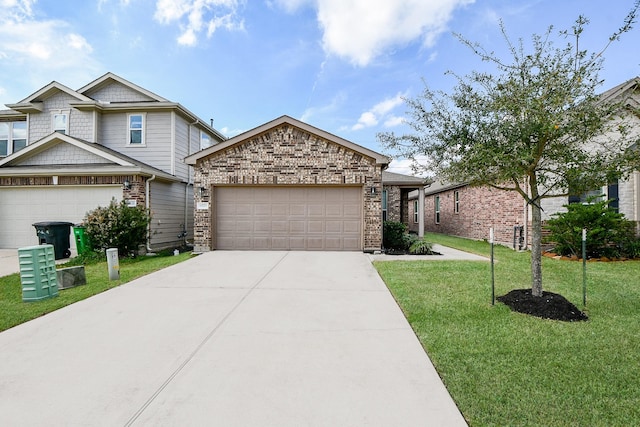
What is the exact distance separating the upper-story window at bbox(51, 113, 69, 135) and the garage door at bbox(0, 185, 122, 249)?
3.41 meters

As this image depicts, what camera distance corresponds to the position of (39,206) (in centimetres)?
1153

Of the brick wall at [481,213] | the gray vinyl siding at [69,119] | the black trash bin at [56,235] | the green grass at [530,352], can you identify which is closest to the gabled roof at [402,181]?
the brick wall at [481,213]

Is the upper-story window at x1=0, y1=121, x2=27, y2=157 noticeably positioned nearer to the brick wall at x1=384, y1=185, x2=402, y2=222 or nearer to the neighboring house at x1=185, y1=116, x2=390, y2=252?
the neighboring house at x1=185, y1=116, x2=390, y2=252

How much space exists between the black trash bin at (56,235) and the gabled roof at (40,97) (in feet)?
19.5

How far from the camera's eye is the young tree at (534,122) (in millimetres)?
4383

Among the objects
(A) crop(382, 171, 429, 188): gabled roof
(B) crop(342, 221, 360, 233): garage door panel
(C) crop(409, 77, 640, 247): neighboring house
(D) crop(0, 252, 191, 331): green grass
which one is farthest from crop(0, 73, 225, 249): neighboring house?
(C) crop(409, 77, 640, 247): neighboring house

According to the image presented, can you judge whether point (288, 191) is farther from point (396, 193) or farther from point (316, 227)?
point (396, 193)

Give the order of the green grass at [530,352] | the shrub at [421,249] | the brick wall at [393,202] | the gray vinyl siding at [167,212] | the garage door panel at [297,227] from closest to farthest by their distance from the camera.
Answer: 1. the green grass at [530,352]
2. the shrub at [421,249]
3. the garage door panel at [297,227]
4. the gray vinyl siding at [167,212]
5. the brick wall at [393,202]

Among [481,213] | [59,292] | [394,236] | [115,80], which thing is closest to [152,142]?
[115,80]

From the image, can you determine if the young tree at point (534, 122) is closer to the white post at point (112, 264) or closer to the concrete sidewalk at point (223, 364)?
the concrete sidewalk at point (223, 364)

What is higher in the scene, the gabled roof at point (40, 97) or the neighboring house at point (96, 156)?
the gabled roof at point (40, 97)

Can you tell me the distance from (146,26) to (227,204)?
6.90 metres

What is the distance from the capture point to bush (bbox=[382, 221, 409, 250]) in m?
12.2

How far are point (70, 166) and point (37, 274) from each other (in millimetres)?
7783
